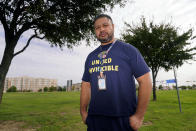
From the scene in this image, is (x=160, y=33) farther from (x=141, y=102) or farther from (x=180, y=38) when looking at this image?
(x=141, y=102)

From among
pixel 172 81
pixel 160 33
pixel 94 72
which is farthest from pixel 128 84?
pixel 160 33

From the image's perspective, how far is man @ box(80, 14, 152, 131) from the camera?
66.6 inches

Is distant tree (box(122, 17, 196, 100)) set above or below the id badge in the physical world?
above

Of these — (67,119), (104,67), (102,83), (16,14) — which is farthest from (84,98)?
(16,14)

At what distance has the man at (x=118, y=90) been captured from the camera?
5.55 ft

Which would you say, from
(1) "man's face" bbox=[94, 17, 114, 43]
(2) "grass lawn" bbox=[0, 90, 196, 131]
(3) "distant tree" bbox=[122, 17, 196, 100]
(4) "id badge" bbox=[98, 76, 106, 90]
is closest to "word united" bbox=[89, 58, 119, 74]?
(4) "id badge" bbox=[98, 76, 106, 90]

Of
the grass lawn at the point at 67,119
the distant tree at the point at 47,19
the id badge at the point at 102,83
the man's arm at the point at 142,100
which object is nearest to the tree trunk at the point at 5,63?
the distant tree at the point at 47,19

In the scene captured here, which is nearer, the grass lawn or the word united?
the word united

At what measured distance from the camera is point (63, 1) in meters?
8.84

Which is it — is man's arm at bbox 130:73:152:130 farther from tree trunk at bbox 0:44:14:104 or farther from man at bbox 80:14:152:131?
tree trunk at bbox 0:44:14:104

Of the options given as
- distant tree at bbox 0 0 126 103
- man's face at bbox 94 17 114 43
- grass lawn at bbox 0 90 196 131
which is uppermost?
distant tree at bbox 0 0 126 103

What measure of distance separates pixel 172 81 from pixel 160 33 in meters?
9.62

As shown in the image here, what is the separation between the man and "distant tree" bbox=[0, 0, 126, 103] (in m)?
6.81

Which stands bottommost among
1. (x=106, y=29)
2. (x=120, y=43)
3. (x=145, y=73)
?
(x=145, y=73)
